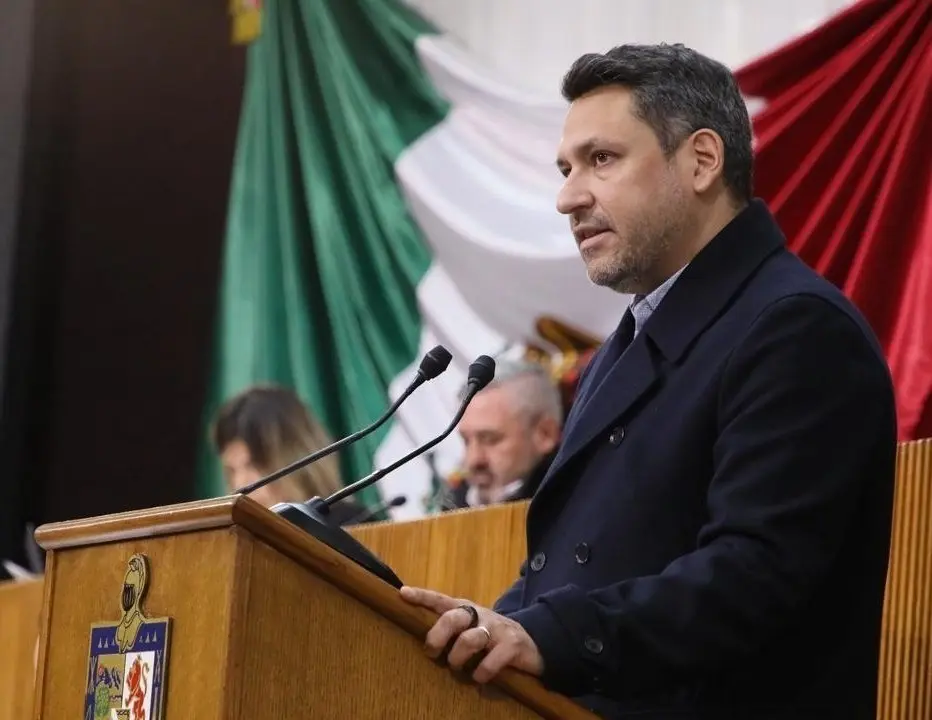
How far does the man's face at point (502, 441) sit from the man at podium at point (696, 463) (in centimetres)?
246

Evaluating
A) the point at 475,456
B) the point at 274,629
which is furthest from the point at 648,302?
the point at 475,456

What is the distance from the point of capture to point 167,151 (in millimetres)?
6598

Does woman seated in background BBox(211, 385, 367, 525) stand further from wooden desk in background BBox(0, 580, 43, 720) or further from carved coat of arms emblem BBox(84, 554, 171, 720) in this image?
carved coat of arms emblem BBox(84, 554, 171, 720)

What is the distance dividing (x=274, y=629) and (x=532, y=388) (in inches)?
124

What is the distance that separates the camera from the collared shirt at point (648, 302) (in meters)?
2.22

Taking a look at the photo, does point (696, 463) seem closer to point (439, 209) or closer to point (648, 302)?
point (648, 302)

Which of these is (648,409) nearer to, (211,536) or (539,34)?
(211,536)

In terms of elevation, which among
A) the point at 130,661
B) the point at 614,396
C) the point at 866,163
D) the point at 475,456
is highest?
the point at 866,163

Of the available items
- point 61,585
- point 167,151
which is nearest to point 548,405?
point 167,151

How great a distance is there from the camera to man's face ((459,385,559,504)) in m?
4.75

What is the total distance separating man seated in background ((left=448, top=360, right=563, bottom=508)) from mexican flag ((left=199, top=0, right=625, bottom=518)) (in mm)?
141

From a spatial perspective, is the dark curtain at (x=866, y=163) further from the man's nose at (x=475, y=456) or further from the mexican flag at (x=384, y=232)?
the man's nose at (x=475, y=456)

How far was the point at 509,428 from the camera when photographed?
15.6 ft

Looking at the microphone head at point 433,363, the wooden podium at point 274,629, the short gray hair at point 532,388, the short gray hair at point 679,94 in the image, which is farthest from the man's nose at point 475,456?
the wooden podium at point 274,629
